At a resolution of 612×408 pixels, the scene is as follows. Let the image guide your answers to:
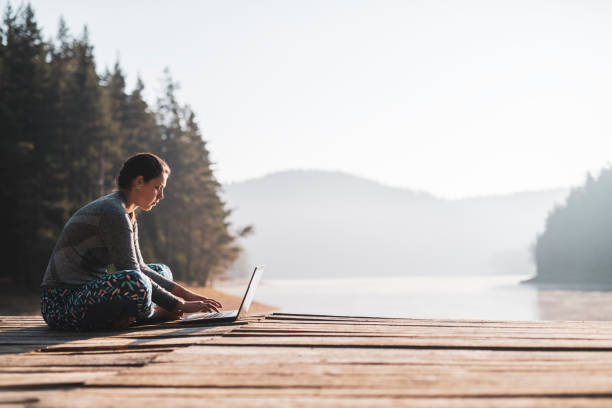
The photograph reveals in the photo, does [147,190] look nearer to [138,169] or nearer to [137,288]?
[138,169]

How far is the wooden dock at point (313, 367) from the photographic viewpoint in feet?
5.64

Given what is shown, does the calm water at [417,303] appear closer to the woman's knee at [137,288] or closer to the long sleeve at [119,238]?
the woman's knee at [137,288]

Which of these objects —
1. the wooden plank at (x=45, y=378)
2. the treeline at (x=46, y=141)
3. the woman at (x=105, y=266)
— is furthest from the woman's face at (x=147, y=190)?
the treeline at (x=46, y=141)

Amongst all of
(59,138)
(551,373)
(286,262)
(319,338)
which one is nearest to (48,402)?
(319,338)

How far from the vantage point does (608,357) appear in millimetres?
2342

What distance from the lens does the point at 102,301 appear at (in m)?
3.49

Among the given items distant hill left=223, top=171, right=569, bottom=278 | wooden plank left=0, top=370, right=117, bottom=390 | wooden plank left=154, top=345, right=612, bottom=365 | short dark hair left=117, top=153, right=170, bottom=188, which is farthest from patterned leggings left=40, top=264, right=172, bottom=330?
distant hill left=223, top=171, right=569, bottom=278

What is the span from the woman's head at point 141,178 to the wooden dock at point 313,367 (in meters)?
0.97

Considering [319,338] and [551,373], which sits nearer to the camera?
[551,373]

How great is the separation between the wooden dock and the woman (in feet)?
0.62

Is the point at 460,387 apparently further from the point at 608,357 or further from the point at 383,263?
the point at 383,263

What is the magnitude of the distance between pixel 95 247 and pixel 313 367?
2137 mm

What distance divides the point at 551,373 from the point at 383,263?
152854 mm

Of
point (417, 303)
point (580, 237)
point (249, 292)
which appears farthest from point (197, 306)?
point (580, 237)
